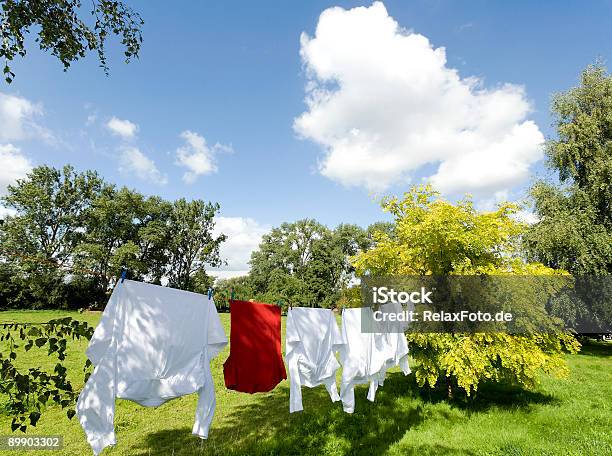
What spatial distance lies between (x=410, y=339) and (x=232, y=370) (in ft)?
14.6

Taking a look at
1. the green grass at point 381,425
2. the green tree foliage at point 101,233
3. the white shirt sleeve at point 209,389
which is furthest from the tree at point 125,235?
the white shirt sleeve at point 209,389

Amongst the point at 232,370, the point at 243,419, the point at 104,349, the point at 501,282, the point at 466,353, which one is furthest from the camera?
the point at 243,419

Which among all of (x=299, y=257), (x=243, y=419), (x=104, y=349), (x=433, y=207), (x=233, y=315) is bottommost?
(x=243, y=419)

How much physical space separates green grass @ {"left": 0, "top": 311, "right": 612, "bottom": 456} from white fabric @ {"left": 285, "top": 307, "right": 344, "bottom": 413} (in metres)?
1.74

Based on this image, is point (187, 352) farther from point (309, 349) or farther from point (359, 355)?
point (359, 355)

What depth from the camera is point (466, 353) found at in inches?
280

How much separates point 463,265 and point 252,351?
5164mm

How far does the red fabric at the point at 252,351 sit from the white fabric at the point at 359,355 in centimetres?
133

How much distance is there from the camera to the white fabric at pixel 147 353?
136 inches

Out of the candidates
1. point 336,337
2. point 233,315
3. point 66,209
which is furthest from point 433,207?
point 66,209

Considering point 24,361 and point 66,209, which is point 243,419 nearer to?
point 24,361

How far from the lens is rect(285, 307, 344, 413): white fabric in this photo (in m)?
5.41

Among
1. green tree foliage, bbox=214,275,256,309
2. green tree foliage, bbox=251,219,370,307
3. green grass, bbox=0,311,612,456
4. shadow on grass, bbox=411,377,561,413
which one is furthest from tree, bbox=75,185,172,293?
shadow on grass, bbox=411,377,561,413

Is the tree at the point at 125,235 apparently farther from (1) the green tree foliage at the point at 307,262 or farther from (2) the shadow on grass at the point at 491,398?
(2) the shadow on grass at the point at 491,398
